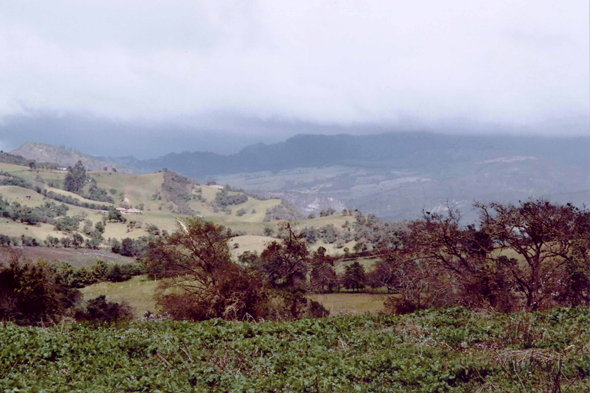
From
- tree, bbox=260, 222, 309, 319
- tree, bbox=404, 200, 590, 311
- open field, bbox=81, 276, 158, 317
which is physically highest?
tree, bbox=404, 200, 590, 311

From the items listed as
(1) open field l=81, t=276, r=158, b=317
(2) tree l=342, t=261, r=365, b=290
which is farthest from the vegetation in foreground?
(2) tree l=342, t=261, r=365, b=290

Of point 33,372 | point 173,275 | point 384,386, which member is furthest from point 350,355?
point 173,275

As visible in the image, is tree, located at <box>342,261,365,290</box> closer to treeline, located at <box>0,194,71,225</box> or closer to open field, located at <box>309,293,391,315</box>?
open field, located at <box>309,293,391,315</box>

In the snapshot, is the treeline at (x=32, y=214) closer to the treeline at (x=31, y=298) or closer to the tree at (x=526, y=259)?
the treeline at (x=31, y=298)

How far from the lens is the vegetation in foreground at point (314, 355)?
686 centimetres

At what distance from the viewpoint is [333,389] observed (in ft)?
22.1

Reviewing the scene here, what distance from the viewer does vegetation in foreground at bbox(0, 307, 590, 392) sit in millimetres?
6863

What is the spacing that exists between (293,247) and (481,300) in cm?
1275

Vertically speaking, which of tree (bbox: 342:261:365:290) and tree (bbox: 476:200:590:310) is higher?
tree (bbox: 476:200:590:310)

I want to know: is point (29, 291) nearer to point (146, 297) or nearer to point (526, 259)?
point (526, 259)

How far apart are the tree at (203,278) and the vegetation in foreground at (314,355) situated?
302 inches

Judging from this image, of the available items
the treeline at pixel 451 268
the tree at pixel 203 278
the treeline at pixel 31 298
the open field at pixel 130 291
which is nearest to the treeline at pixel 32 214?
the open field at pixel 130 291

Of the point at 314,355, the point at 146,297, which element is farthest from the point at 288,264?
the point at 146,297

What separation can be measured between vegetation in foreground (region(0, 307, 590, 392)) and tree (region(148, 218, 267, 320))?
25.1ft
